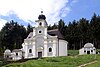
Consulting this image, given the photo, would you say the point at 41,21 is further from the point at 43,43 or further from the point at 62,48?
the point at 62,48

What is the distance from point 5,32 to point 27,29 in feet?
41.7

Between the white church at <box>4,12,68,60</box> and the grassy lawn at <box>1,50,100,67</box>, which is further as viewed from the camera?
the white church at <box>4,12,68,60</box>

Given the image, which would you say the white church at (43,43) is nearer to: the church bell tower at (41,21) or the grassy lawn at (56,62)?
the church bell tower at (41,21)

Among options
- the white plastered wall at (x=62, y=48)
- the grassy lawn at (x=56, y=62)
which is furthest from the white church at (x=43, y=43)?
the grassy lawn at (x=56, y=62)

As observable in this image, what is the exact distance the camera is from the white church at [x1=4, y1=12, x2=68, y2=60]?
185 feet

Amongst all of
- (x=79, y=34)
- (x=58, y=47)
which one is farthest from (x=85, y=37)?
(x=58, y=47)

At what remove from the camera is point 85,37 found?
3073 inches

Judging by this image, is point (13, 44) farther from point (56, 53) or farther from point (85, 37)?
point (56, 53)

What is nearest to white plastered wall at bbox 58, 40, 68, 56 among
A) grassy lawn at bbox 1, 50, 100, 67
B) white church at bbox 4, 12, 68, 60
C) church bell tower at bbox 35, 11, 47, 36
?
white church at bbox 4, 12, 68, 60

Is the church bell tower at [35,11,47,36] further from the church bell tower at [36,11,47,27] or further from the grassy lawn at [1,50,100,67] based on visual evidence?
the grassy lawn at [1,50,100,67]

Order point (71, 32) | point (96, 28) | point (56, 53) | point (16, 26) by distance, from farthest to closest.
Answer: point (16, 26), point (71, 32), point (96, 28), point (56, 53)

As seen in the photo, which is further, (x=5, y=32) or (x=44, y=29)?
(x=5, y=32)

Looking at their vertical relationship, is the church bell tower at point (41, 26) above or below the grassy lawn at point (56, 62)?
above

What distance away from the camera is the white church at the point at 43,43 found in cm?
5647
